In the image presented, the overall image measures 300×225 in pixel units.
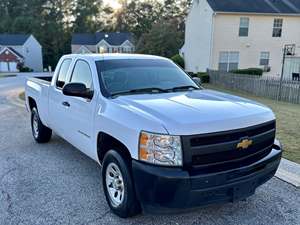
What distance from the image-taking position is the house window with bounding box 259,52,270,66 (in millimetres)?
25938

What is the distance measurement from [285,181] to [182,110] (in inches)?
93.9

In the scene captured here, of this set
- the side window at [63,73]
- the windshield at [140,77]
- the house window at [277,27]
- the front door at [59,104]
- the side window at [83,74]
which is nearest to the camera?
the windshield at [140,77]

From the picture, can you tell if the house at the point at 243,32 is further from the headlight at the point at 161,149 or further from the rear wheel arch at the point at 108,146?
the headlight at the point at 161,149

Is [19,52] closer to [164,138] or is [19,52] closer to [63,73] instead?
[63,73]

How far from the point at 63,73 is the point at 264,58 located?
23.7m

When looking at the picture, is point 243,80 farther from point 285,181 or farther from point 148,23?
point 148,23

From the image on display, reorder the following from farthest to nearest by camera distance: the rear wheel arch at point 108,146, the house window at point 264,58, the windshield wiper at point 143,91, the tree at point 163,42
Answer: the tree at point 163,42 < the house window at point 264,58 < the windshield wiper at point 143,91 < the rear wheel arch at point 108,146

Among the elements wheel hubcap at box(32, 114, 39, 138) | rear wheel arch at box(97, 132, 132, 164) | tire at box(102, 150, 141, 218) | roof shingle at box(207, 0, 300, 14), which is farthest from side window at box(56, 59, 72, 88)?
roof shingle at box(207, 0, 300, 14)

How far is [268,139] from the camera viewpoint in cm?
363

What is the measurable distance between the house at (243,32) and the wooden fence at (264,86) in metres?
5.03

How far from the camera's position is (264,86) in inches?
628

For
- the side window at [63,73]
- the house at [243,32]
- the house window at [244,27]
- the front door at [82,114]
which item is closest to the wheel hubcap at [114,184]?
the front door at [82,114]

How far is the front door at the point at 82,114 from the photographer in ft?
13.5

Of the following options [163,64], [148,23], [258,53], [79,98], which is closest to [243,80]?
[258,53]
